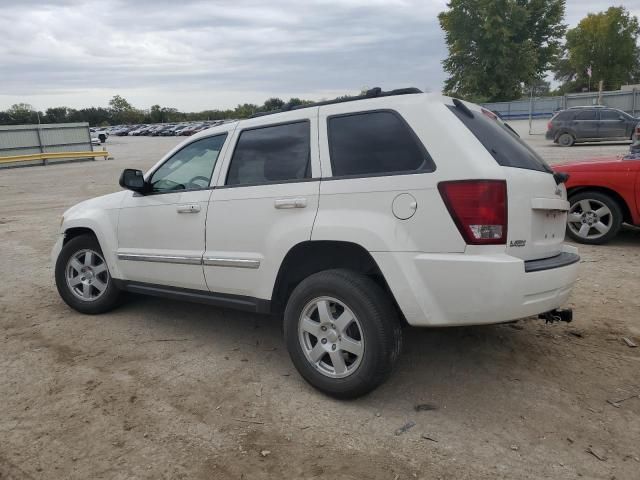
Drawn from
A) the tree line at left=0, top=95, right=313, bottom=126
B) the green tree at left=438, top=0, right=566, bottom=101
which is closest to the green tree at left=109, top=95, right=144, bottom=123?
the tree line at left=0, top=95, right=313, bottom=126

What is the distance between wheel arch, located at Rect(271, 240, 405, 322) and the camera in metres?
3.28

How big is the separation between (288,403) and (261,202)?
1.32m

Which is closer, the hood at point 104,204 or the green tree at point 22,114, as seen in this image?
the hood at point 104,204

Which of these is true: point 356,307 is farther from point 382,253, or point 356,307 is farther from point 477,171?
point 477,171

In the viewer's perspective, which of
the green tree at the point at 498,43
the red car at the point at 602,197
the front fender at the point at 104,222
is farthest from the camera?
the green tree at the point at 498,43

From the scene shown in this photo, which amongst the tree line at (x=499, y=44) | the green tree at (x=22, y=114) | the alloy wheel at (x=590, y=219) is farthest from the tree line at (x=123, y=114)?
the alloy wheel at (x=590, y=219)

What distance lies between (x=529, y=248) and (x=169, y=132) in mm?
63091

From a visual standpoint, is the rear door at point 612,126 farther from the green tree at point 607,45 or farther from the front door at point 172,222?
the green tree at point 607,45

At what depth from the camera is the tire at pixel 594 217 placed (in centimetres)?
658

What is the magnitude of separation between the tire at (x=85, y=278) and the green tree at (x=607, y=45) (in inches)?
2853

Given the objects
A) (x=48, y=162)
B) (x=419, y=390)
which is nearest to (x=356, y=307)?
(x=419, y=390)

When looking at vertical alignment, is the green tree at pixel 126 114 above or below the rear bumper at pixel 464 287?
above

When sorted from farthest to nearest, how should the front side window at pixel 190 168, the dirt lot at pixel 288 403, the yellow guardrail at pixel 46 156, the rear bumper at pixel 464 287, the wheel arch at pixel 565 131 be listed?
the yellow guardrail at pixel 46 156, the wheel arch at pixel 565 131, the front side window at pixel 190 168, the rear bumper at pixel 464 287, the dirt lot at pixel 288 403

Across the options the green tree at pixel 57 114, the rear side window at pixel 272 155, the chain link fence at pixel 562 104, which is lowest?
the rear side window at pixel 272 155
